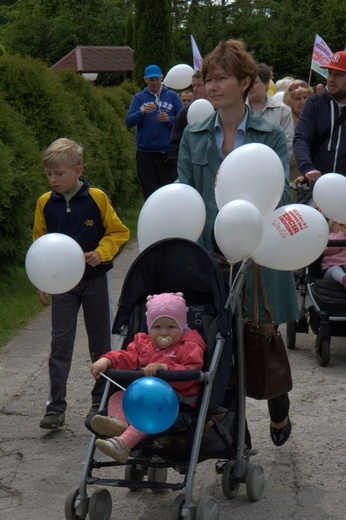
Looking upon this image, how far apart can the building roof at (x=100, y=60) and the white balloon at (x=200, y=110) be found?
74.3 feet

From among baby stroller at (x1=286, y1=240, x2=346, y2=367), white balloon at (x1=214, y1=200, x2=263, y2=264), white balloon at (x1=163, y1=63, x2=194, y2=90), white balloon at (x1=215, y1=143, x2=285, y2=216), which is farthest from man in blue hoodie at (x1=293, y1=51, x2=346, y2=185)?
white balloon at (x1=163, y1=63, x2=194, y2=90)

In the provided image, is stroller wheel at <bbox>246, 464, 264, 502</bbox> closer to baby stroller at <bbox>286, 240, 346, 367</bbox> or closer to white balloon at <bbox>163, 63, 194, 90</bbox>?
baby stroller at <bbox>286, 240, 346, 367</bbox>

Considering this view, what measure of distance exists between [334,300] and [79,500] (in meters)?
3.43

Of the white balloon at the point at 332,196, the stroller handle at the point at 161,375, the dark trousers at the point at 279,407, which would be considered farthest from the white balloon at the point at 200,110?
the stroller handle at the point at 161,375

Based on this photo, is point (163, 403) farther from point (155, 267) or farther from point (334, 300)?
point (334, 300)

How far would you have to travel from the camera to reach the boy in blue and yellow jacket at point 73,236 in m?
5.60

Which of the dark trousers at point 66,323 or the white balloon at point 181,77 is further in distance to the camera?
the white balloon at point 181,77

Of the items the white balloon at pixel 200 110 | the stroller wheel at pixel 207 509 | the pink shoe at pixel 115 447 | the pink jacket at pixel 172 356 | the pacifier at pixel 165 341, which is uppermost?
the pacifier at pixel 165 341

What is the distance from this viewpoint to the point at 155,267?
4.59 meters

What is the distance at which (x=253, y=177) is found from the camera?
14.7ft

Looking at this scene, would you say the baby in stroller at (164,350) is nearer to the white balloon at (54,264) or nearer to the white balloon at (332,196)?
the white balloon at (54,264)

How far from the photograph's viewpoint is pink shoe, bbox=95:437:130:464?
399 cm

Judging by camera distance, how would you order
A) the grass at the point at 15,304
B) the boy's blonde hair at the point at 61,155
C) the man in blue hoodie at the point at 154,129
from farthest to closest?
the man in blue hoodie at the point at 154,129, the grass at the point at 15,304, the boy's blonde hair at the point at 61,155

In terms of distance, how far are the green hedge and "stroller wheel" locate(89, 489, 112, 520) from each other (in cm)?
523
